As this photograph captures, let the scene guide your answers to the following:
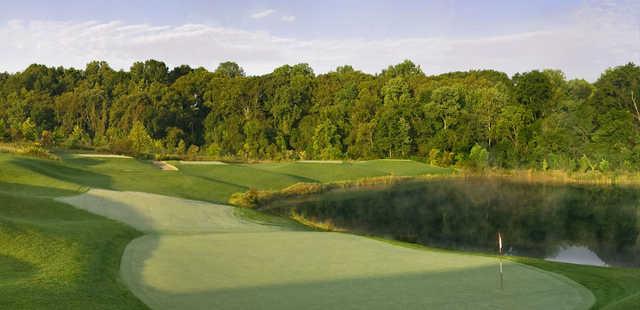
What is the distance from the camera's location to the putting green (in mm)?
11164

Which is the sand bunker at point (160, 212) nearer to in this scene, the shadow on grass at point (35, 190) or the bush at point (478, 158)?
the shadow on grass at point (35, 190)

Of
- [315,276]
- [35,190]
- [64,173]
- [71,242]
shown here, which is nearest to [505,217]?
[315,276]

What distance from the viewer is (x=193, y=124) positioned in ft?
323

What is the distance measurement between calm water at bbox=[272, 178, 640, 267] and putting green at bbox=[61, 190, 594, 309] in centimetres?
866

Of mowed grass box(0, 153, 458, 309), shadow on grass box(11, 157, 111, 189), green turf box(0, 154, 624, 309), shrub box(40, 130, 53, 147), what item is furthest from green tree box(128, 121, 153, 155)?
shadow on grass box(11, 157, 111, 189)

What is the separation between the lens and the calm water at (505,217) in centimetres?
2553

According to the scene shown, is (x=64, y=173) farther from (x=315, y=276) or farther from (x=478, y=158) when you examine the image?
(x=478, y=158)

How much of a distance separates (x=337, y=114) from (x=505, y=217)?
56.5 meters

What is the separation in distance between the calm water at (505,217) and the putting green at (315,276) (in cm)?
866

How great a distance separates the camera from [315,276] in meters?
13.8

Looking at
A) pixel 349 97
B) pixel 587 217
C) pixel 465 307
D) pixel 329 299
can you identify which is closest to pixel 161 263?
pixel 329 299

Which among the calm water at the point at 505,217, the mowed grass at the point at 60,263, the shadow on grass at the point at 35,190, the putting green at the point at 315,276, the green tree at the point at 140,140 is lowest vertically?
the calm water at the point at 505,217

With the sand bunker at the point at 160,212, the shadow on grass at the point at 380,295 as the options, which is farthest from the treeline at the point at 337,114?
the shadow on grass at the point at 380,295

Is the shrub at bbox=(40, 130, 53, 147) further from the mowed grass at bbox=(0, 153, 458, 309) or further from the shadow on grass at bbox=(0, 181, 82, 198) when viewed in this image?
the shadow on grass at bbox=(0, 181, 82, 198)
